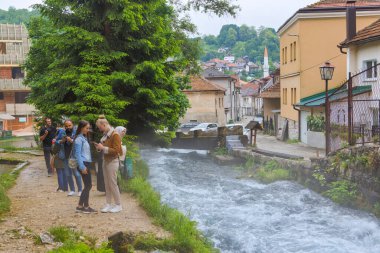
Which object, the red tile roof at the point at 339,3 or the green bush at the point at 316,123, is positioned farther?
the red tile roof at the point at 339,3

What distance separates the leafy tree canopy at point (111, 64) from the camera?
14289 millimetres

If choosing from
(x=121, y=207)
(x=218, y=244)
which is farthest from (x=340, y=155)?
(x=121, y=207)

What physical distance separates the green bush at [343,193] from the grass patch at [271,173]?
3703 mm

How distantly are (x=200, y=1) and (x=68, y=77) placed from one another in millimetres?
12968

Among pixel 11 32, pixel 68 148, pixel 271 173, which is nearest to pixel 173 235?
pixel 68 148

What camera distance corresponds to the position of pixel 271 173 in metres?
19.4

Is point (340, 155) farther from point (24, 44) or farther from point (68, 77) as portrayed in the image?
point (24, 44)

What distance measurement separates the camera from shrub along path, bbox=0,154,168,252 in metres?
8.00

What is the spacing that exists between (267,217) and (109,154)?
5.25 m

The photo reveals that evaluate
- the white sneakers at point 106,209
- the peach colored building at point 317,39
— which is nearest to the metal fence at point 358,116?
the peach colored building at point 317,39

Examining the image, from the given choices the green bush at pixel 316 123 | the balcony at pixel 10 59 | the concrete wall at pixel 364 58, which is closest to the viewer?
the concrete wall at pixel 364 58

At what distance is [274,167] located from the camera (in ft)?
67.0

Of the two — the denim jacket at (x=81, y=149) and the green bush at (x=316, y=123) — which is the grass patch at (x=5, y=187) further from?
the green bush at (x=316, y=123)

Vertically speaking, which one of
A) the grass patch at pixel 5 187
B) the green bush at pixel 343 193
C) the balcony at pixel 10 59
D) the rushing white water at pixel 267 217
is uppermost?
the balcony at pixel 10 59
